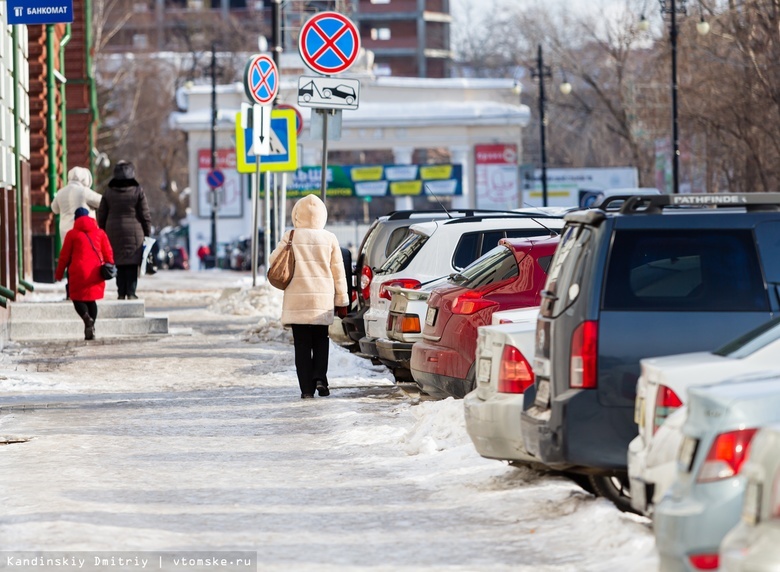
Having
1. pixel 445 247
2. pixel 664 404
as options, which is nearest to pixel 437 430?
pixel 445 247

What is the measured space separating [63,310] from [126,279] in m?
1.08

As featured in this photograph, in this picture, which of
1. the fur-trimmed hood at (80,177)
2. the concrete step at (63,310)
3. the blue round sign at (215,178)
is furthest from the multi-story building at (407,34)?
the concrete step at (63,310)

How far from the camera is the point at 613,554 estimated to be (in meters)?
6.66

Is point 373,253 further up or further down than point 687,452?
further up

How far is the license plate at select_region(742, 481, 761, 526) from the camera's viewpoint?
4.81m

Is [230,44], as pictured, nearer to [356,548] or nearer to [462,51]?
[462,51]

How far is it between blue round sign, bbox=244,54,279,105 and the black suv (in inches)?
605

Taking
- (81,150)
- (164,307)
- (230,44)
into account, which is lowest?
(164,307)

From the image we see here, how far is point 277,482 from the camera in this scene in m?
9.06

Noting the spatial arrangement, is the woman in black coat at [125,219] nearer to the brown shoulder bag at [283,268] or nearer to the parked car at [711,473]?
the brown shoulder bag at [283,268]

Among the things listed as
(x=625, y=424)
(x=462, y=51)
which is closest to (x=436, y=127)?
(x=462, y=51)

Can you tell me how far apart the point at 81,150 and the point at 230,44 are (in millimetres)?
56114

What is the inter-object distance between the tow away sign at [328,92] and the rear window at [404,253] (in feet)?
5.83

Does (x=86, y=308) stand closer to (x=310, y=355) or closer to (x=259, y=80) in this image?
(x=259, y=80)
